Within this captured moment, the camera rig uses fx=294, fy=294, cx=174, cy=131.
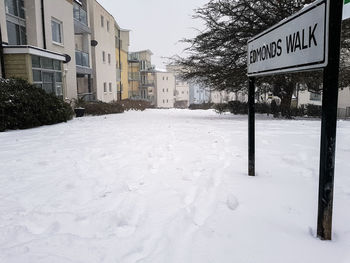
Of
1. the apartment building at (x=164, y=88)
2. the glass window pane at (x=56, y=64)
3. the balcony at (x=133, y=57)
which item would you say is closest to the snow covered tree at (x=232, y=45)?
the glass window pane at (x=56, y=64)

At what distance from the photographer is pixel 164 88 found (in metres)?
65.2

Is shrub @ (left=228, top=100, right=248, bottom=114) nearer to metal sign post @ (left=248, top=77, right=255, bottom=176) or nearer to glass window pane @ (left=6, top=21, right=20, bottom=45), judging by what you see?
Result: glass window pane @ (left=6, top=21, right=20, bottom=45)

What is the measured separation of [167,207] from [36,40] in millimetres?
14780

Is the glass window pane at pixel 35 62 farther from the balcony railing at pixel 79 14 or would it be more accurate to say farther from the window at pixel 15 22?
the balcony railing at pixel 79 14

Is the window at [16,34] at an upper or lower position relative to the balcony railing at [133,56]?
lower

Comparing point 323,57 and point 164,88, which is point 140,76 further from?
point 323,57

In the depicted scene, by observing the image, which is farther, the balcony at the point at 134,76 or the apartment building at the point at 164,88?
the apartment building at the point at 164,88

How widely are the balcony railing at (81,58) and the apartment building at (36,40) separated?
2.68 metres

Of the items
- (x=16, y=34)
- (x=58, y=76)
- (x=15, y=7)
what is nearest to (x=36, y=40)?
(x=16, y=34)

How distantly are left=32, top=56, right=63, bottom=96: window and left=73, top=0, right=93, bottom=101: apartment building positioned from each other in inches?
173

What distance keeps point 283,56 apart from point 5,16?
13656mm

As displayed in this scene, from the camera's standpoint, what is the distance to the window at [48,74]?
13.5 meters

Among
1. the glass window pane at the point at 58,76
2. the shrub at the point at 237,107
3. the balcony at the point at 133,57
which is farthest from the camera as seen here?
the balcony at the point at 133,57

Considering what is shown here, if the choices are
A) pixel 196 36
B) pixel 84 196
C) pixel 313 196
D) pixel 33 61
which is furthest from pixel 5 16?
pixel 313 196
